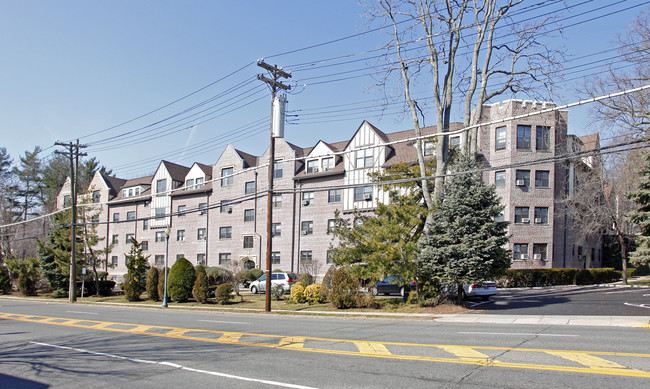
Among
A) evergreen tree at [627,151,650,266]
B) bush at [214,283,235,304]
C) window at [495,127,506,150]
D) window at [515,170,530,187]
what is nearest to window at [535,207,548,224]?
window at [515,170,530,187]

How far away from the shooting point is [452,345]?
11.4 m

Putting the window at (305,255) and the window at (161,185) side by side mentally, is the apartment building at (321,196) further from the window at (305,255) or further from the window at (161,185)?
the window at (161,185)

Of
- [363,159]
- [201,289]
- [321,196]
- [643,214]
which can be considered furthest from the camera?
[321,196]

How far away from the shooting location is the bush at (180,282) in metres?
30.5

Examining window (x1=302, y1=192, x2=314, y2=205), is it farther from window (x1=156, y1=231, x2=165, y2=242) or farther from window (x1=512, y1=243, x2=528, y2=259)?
window (x1=156, y1=231, x2=165, y2=242)

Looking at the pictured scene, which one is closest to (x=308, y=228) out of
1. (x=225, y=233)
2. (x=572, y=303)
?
(x=225, y=233)

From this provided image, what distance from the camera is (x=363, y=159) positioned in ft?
132

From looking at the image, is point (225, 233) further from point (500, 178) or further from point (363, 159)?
point (500, 178)

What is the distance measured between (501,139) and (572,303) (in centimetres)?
1717

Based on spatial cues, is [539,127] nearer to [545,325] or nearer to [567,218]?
[567,218]

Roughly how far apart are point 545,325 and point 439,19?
16.1m

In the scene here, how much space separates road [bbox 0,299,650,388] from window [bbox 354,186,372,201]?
22748 mm

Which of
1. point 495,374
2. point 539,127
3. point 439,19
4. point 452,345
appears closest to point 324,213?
point 539,127

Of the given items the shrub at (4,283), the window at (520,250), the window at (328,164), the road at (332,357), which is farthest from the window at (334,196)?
the shrub at (4,283)
